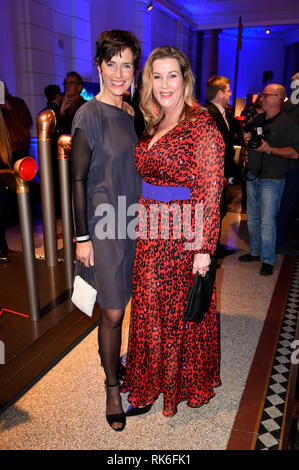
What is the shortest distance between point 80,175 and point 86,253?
0.37m

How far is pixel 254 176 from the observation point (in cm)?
402

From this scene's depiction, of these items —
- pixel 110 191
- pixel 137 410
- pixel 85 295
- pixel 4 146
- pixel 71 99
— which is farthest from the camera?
pixel 71 99

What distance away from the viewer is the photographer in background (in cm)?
366

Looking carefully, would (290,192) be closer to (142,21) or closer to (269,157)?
(269,157)

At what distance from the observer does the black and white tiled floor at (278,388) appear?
1.92 metres

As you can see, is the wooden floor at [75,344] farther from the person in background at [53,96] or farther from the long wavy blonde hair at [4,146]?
the person in background at [53,96]

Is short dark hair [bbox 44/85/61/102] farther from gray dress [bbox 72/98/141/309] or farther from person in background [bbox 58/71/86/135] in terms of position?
gray dress [bbox 72/98/141/309]

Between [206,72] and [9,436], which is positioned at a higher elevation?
[206,72]

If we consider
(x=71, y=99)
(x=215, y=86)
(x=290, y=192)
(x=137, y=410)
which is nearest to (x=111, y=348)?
(x=137, y=410)

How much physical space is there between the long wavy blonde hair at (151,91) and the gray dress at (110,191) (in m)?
0.11

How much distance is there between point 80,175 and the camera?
1.73 metres

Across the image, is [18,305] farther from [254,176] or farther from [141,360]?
[254,176]

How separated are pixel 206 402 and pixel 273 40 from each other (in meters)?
19.4
